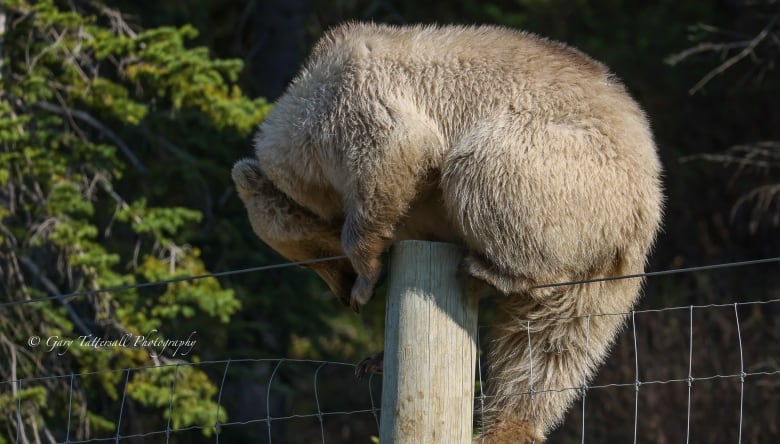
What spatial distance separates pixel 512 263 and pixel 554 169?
0.39m

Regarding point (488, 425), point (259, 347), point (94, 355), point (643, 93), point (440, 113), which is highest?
point (440, 113)

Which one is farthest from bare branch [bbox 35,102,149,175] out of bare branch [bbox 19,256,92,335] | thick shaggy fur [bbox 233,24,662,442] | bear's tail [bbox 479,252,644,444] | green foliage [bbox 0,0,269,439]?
bear's tail [bbox 479,252,644,444]

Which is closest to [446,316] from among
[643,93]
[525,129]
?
[525,129]

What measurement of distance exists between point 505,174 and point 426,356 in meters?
0.95

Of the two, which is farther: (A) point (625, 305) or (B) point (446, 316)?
(A) point (625, 305)

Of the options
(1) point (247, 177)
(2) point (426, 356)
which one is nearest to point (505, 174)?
(2) point (426, 356)

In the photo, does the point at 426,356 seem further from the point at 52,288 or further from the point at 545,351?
the point at 52,288

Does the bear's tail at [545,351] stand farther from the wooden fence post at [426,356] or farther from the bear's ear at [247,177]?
the bear's ear at [247,177]

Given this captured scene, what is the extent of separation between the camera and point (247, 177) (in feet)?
17.4

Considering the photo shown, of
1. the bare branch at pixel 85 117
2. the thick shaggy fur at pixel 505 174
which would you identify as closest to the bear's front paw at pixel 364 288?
the thick shaggy fur at pixel 505 174

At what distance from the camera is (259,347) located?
10.1 meters

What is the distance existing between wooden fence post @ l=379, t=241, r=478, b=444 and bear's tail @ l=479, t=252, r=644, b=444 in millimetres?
677

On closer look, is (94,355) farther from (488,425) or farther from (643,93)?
(643,93)

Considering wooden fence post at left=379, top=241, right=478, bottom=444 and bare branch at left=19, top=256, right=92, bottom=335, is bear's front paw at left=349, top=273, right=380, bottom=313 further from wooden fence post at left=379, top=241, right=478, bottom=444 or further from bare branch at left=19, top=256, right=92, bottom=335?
bare branch at left=19, top=256, right=92, bottom=335
